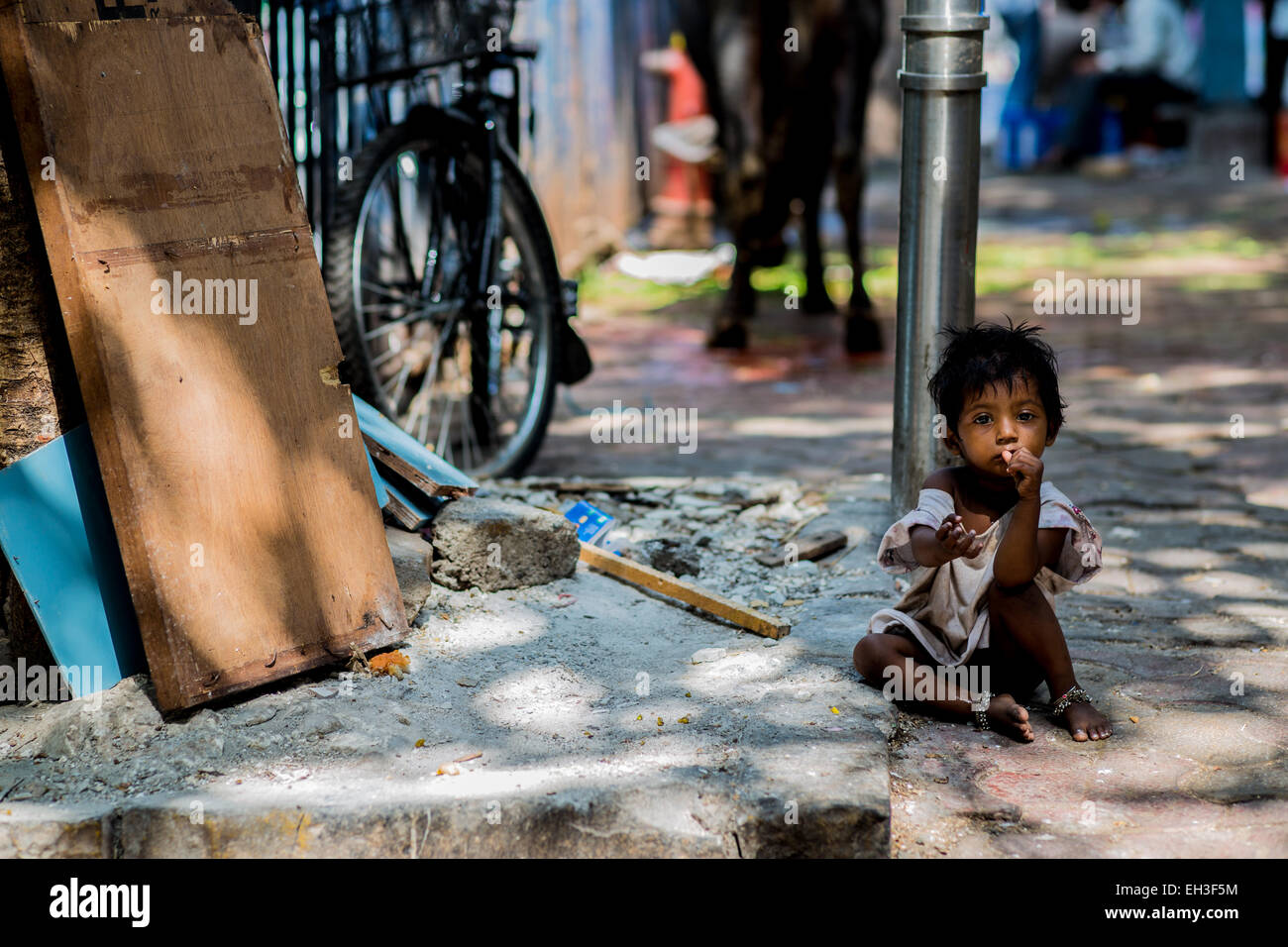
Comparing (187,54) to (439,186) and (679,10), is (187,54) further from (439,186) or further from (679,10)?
(679,10)

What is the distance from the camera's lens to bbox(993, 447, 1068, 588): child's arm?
267 cm

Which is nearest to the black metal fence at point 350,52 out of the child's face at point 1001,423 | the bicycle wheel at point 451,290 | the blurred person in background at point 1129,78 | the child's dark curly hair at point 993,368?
the bicycle wheel at point 451,290

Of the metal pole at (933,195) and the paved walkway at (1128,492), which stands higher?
the metal pole at (933,195)

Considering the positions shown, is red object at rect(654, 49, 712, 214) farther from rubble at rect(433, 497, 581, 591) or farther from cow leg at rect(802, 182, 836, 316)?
rubble at rect(433, 497, 581, 591)

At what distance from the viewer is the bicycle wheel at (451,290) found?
4.07 meters

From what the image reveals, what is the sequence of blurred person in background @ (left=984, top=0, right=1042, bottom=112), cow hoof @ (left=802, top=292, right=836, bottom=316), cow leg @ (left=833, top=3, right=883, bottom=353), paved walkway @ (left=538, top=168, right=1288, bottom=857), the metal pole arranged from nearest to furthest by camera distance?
paved walkway @ (left=538, top=168, right=1288, bottom=857) → the metal pole → cow leg @ (left=833, top=3, right=883, bottom=353) → cow hoof @ (left=802, top=292, right=836, bottom=316) → blurred person in background @ (left=984, top=0, right=1042, bottom=112)

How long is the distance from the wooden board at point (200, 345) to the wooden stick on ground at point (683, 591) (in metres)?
0.72

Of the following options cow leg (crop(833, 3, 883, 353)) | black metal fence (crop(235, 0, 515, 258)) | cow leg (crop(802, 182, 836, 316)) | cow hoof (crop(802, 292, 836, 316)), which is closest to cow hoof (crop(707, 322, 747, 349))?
cow leg (crop(833, 3, 883, 353))

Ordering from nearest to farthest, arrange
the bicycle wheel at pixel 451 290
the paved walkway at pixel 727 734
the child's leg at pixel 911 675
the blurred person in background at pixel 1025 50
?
the paved walkway at pixel 727 734
the child's leg at pixel 911 675
the bicycle wheel at pixel 451 290
the blurred person in background at pixel 1025 50

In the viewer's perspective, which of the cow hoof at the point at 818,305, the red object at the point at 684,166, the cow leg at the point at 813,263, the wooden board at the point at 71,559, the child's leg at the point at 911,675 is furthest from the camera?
the red object at the point at 684,166

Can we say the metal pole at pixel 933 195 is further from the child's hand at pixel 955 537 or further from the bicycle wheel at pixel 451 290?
the bicycle wheel at pixel 451 290

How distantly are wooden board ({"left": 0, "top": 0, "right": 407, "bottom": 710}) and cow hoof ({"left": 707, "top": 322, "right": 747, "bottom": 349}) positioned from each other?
449 cm
